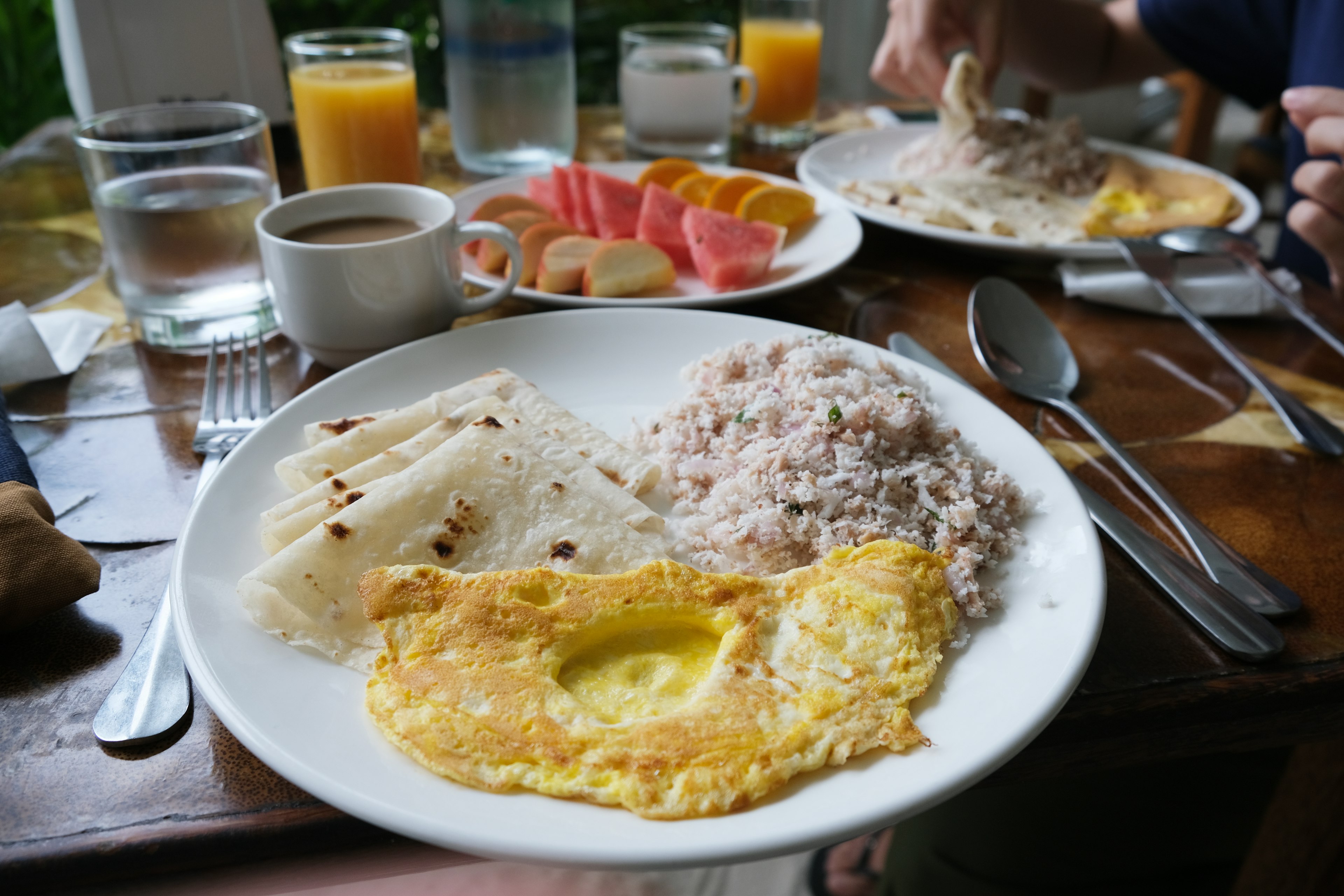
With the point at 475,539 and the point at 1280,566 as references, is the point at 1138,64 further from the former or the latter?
the point at 475,539

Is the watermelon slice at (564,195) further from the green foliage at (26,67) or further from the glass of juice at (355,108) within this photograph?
the green foliage at (26,67)

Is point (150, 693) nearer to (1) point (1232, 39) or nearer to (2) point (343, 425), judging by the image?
(2) point (343, 425)

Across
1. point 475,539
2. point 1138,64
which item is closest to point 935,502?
point 475,539

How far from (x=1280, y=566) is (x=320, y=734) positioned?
3.63 ft

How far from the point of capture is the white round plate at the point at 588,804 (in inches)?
26.2

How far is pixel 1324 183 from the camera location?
171 centimetres

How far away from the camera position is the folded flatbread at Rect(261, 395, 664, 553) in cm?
99

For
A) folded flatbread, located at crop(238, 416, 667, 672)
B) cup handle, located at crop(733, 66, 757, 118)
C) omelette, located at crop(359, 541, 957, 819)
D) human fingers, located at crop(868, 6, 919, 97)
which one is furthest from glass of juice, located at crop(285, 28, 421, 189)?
omelette, located at crop(359, 541, 957, 819)

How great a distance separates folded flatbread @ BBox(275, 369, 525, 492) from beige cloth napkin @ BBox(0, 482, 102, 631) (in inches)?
9.2

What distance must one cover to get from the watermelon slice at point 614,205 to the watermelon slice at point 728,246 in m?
0.15

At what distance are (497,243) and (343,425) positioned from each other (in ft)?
1.78

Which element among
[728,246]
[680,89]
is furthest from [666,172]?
[728,246]

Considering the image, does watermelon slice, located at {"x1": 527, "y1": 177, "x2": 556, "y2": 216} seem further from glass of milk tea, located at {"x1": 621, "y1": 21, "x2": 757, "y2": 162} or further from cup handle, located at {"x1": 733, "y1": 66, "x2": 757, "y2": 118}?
cup handle, located at {"x1": 733, "y1": 66, "x2": 757, "y2": 118}

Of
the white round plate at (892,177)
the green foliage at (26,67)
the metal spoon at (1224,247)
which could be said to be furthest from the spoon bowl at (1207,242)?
the green foliage at (26,67)
